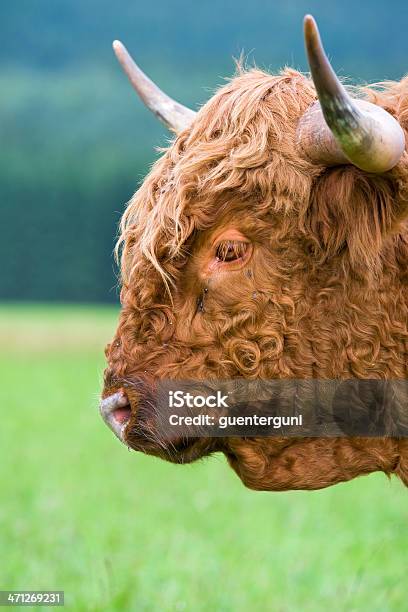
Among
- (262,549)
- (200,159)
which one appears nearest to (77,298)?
(262,549)

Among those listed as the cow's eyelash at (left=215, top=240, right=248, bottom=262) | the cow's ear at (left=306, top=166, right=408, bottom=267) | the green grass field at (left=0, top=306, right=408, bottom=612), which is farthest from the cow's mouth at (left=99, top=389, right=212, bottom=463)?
the cow's ear at (left=306, top=166, right=408, bottom=267)

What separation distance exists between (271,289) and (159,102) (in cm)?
155

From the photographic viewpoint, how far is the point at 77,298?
47.8 meters

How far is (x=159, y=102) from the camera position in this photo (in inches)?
186

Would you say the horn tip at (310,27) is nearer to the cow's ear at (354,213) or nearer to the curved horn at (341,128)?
the curved horn at (341,128)

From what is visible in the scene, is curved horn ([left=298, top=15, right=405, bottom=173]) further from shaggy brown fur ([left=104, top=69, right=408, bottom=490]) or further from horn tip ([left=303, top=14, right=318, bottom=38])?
shaggy brown fur ([left=104, top=69, right=408, bottom=490])

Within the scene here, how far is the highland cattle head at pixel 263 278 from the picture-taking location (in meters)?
3.59

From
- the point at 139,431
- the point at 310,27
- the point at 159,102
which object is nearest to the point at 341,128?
the point at 310,27

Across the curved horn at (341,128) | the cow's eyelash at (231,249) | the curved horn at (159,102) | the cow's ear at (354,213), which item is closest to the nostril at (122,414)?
the cow's eyelash at (231,249)

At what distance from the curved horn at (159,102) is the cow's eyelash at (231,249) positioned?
1.14 m

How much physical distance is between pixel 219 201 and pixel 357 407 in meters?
0.95

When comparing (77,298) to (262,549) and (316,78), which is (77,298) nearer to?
(262,549)

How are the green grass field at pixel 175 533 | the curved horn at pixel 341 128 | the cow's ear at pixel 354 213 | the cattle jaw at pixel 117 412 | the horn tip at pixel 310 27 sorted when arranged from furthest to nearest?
the green grass field at pixel 175 533
the cattle jaw at pixel 117 412
the cow's ear at pixel 354 213
the curved horn at pixel 341 128
the horn tip at pixel 310 27

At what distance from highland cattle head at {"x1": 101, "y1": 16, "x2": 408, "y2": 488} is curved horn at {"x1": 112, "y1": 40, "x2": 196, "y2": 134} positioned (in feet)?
2.96
